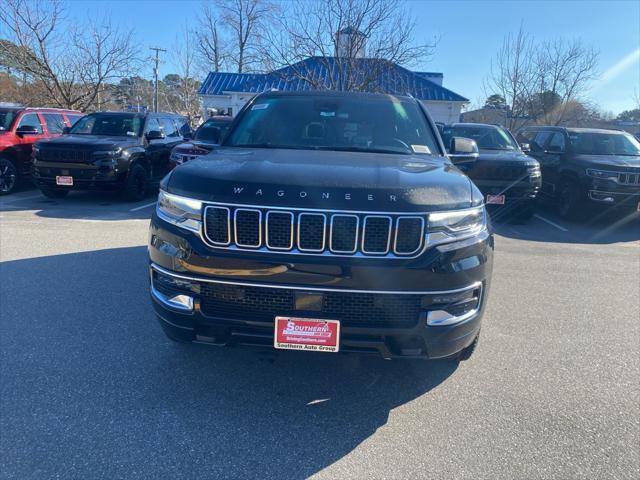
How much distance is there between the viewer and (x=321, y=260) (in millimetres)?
2434

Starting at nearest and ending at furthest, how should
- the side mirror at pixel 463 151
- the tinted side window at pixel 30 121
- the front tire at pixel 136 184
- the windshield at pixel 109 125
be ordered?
the side mirror at pixel 463 151
the front tire at pixel 136 184
the windshield at pixel 109 125
the tinted side window at pixel 30 121

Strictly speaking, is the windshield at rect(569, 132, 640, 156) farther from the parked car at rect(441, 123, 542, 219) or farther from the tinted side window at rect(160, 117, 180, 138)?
the tinted side window at rect(160, 117, 180, 138)

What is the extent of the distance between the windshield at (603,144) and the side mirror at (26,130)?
12253mm

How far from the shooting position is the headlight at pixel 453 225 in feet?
8.18

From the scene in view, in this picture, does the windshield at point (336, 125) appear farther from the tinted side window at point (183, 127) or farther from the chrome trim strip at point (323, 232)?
the tinted side window at point (183, 127)

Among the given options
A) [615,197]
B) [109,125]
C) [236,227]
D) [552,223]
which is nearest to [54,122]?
[109,125]

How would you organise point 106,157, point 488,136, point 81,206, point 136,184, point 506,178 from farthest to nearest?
point 488,136 → point 136,184 → point 81,206 → point 106,157 → point 506,178

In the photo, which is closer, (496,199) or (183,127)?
(496,199)

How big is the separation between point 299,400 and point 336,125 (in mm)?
2235

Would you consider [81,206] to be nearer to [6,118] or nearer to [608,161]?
[6,118]

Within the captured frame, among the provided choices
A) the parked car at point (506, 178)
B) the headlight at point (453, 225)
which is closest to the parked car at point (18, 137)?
the parked car at point (506, 178)

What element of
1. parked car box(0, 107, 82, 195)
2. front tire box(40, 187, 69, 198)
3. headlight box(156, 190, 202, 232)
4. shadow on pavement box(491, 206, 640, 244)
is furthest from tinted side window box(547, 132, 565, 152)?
parked car box(0, 107, 82, 195)

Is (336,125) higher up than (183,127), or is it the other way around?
(336,125)

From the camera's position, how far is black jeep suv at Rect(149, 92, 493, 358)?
2443 mm
